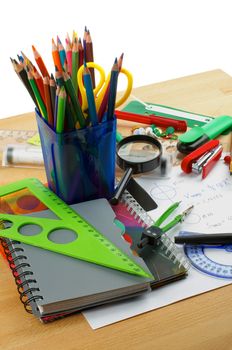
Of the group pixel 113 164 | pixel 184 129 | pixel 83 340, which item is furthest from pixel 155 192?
pixel 83 340

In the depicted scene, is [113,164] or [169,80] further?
[169,80]

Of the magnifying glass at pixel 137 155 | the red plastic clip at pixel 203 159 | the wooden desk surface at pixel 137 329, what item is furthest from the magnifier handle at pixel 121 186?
the wooden desk surface at pixel 137 329

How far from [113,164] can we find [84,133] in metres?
0.09

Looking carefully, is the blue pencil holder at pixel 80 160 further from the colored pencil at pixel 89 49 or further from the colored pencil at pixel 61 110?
the colored pencil at pixel 89 49

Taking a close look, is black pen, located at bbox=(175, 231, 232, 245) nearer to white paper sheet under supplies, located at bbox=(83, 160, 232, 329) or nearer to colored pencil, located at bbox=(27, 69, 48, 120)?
white paper sheet under supplies, located at bbox=(83, 160, 232, 329)

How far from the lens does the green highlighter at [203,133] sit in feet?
3.38

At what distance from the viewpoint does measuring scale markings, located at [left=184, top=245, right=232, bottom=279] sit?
29.6 inches

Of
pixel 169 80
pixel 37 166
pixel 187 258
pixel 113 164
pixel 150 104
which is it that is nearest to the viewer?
pixel 187 258

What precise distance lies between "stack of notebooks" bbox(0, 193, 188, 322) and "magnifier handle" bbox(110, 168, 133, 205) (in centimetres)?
6

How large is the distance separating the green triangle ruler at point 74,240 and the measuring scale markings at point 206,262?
91 mm

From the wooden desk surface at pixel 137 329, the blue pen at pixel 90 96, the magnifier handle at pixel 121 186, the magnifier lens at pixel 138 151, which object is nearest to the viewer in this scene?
the wooden desk surface at pixel 137 329

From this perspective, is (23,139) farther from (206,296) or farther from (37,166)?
(206,296)

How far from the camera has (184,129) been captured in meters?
1.10

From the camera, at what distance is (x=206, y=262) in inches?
30.3
